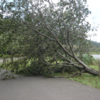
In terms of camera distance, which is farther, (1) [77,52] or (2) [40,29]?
(1) [77,52]

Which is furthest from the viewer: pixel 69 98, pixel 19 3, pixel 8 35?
pixel 8 35

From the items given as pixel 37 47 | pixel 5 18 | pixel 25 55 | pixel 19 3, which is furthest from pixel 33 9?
pixel 25 55

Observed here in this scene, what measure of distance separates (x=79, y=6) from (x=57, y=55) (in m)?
3.58

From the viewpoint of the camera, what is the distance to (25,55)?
372 inches

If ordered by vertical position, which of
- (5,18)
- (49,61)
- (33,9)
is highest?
(33,9)

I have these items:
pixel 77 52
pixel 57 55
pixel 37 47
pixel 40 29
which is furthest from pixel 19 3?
pixel 77 52

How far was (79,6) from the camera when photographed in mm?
7973

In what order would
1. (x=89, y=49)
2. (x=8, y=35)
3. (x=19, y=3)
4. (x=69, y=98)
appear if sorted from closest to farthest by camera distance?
1. (x=69, y=98)
2. (x=19, y=3)
3. (x=8, y=35)
4. (x=89, y=49)

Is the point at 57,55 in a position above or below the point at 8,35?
below

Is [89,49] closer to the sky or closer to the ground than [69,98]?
closer to the sky

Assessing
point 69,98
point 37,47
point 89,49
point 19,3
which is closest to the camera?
point 69,98

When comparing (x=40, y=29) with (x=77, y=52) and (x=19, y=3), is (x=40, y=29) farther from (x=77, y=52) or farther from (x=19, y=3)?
(x=77, y=52)

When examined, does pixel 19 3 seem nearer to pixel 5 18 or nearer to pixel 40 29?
pixel 5 18

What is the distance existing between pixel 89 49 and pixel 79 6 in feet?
12.8
